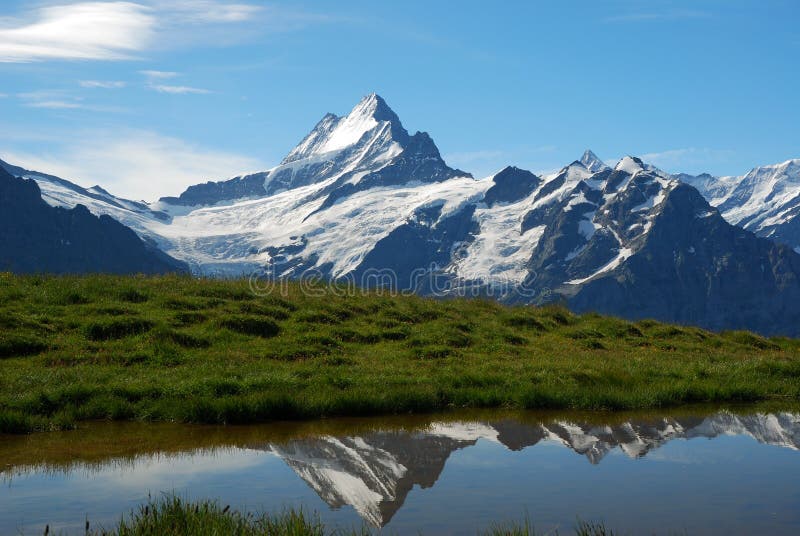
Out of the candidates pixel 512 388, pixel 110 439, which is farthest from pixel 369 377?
pixel 110 439

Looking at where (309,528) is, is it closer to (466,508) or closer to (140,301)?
(466,508)

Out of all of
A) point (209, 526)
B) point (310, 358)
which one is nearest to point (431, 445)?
point (209, 526)

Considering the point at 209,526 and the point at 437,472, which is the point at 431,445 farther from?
the point at 209,526

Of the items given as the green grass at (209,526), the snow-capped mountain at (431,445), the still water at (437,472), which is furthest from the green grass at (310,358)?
the green grass at (209,526)

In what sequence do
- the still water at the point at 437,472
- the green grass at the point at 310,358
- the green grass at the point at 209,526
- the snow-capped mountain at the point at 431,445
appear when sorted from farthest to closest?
the green grass at the point at 310,358 → the snow-capped mountain at the point at 431,445 → the still water at the point at 437,472 → the green grass at the point at 209,526

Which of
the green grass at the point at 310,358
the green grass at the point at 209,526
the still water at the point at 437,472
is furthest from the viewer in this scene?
the green grass at the point at 310,358

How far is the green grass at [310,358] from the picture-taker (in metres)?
21.4

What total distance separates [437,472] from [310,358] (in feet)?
40.7

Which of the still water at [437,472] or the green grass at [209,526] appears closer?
the green grass at [209,526]

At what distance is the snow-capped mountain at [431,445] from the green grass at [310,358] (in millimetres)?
2481

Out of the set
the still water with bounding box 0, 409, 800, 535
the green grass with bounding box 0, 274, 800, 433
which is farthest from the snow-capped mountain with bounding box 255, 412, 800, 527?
the green grass with bounding box 0, 274, 800, 433

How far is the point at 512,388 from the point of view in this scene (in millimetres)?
24500

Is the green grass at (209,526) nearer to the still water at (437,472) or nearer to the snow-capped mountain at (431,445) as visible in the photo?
the still water at (437,472)

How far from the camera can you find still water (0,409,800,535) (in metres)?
12.9
